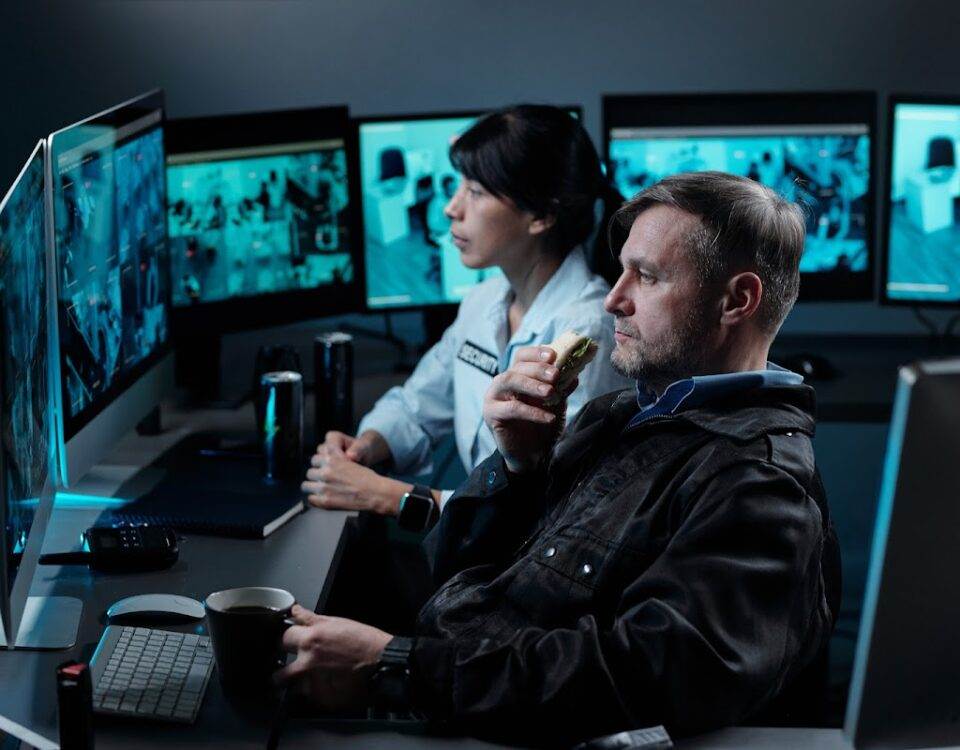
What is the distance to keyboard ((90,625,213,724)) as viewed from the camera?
1.31 m

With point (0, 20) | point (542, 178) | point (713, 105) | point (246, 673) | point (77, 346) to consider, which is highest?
point (0, 20)

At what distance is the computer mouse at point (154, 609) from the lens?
5.13 feet

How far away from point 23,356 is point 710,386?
766 mm

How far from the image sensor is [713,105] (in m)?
2.96

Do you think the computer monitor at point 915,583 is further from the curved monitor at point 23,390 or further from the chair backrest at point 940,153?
the chair backrest at point 940,153

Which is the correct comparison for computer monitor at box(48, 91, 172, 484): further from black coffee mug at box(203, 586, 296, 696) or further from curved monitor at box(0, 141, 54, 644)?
black coffee mug at box(203, 586, 296, 696)

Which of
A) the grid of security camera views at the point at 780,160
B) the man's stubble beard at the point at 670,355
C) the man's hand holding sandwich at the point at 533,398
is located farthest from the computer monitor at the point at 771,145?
the man's stubble beard at the point at 670,355

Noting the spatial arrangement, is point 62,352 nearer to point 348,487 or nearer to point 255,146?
point 348,487

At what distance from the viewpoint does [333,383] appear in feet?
7.99

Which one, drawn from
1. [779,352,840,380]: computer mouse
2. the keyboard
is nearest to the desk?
the keyboard

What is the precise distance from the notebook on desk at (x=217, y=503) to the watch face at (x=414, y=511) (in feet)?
0.52

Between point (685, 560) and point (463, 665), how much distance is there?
0.81 ft

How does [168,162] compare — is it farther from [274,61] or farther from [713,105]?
[713,105]

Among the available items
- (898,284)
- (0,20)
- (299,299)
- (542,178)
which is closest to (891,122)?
(898,284)
